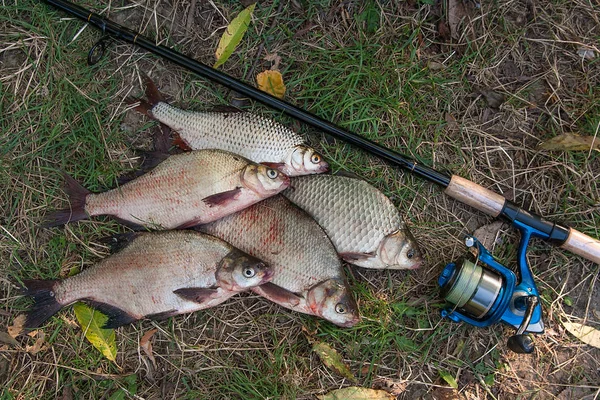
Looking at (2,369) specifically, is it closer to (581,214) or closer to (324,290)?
(324,290)

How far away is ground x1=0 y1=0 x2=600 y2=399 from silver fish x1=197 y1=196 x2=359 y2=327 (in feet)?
0.74

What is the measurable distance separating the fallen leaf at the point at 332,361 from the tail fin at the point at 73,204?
1615mm

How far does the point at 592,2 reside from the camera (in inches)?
123

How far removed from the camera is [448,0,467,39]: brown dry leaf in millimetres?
3092

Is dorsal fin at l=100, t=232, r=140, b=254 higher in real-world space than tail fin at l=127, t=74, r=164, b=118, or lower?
lower

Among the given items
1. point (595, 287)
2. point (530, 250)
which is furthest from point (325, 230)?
point (595, 287)

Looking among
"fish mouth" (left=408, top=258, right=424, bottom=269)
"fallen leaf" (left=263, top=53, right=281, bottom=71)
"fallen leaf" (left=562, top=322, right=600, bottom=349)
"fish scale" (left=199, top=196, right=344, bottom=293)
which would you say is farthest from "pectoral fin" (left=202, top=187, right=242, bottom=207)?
"fallen leaf" (left=562, top=322, right=600, bottom=349)

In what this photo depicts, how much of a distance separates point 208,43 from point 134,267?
1.47 m

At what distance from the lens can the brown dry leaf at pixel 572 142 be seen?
119 inches

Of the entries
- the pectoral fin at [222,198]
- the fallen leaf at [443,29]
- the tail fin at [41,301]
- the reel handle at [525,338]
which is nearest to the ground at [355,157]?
the fallen leaf at [443,29]

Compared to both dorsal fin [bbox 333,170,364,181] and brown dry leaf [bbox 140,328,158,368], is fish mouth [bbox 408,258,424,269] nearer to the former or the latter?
dorsal fin [bbox 333,170,364,181]

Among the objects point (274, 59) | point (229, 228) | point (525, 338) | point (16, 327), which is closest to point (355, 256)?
point (229, 228)

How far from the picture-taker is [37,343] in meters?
2.93

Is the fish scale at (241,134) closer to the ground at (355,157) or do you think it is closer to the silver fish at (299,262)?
the ground at (355,157)
